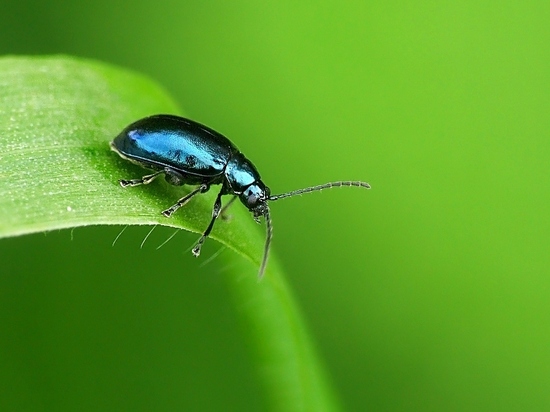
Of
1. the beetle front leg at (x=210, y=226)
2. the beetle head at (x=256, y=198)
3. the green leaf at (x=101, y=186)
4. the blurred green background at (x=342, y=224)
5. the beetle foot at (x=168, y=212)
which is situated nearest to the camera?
the green leaf at (x=101, y=186)

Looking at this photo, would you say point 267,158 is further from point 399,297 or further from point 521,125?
point 521,125

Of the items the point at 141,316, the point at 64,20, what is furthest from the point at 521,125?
the point at 64,20

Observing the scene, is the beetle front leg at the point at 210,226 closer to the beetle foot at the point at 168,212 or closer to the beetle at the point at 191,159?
the beetle at the point at 191,159

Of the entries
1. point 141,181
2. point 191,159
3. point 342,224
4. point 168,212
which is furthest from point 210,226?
point 342,224

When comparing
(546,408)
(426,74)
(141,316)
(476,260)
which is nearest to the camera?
(141,316)

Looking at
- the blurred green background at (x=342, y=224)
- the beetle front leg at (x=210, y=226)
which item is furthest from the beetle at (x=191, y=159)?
the blurred green background at (x=342, y=224)

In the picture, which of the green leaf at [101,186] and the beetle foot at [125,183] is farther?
the beetle foot at [125,183]

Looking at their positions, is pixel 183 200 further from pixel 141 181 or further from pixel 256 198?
pixel 256 198
